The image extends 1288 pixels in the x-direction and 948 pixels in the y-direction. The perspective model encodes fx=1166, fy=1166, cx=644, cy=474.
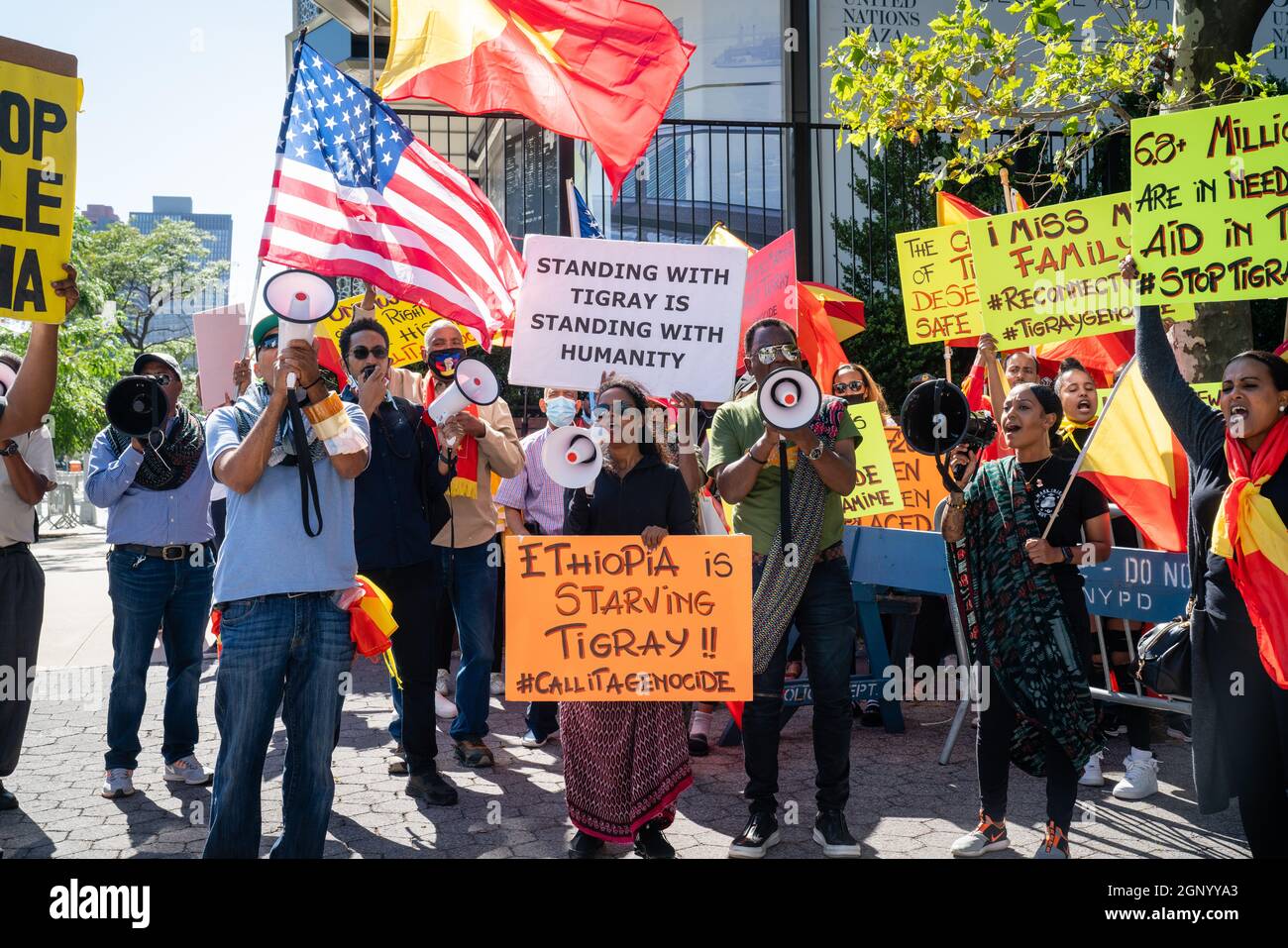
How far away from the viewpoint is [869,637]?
671 centimetres

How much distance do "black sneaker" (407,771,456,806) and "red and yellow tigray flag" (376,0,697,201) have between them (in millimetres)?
3206

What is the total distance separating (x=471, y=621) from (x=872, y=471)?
2.46m

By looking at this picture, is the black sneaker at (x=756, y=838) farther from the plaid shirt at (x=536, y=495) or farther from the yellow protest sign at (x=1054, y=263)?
the yellow protest sign at (x=1054, y=263)

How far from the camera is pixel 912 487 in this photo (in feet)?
24.5

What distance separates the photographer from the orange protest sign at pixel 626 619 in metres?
4.34

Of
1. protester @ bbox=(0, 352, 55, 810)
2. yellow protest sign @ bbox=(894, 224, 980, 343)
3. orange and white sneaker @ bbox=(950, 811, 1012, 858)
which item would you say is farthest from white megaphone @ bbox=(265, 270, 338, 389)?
yellow protest sign @ bbox=(894, 224, 980, 343)

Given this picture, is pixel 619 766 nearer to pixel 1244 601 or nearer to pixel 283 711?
pixel 283 711

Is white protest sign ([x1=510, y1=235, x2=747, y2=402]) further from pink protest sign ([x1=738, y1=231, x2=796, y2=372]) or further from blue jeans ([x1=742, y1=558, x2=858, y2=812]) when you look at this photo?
pink protest sign ([x1=738, y1=231, x2=796, y2=372])

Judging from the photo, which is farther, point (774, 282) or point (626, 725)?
point (774, 282)

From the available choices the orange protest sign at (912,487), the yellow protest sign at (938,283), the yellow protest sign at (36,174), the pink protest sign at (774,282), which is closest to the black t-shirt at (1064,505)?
the pink protest sign at (774,282)

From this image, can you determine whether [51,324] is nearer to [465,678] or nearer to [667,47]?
[465,678]

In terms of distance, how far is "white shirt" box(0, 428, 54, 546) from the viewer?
512 centimetres

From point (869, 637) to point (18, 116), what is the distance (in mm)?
4900

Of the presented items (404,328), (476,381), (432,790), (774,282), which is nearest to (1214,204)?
(476,381)
